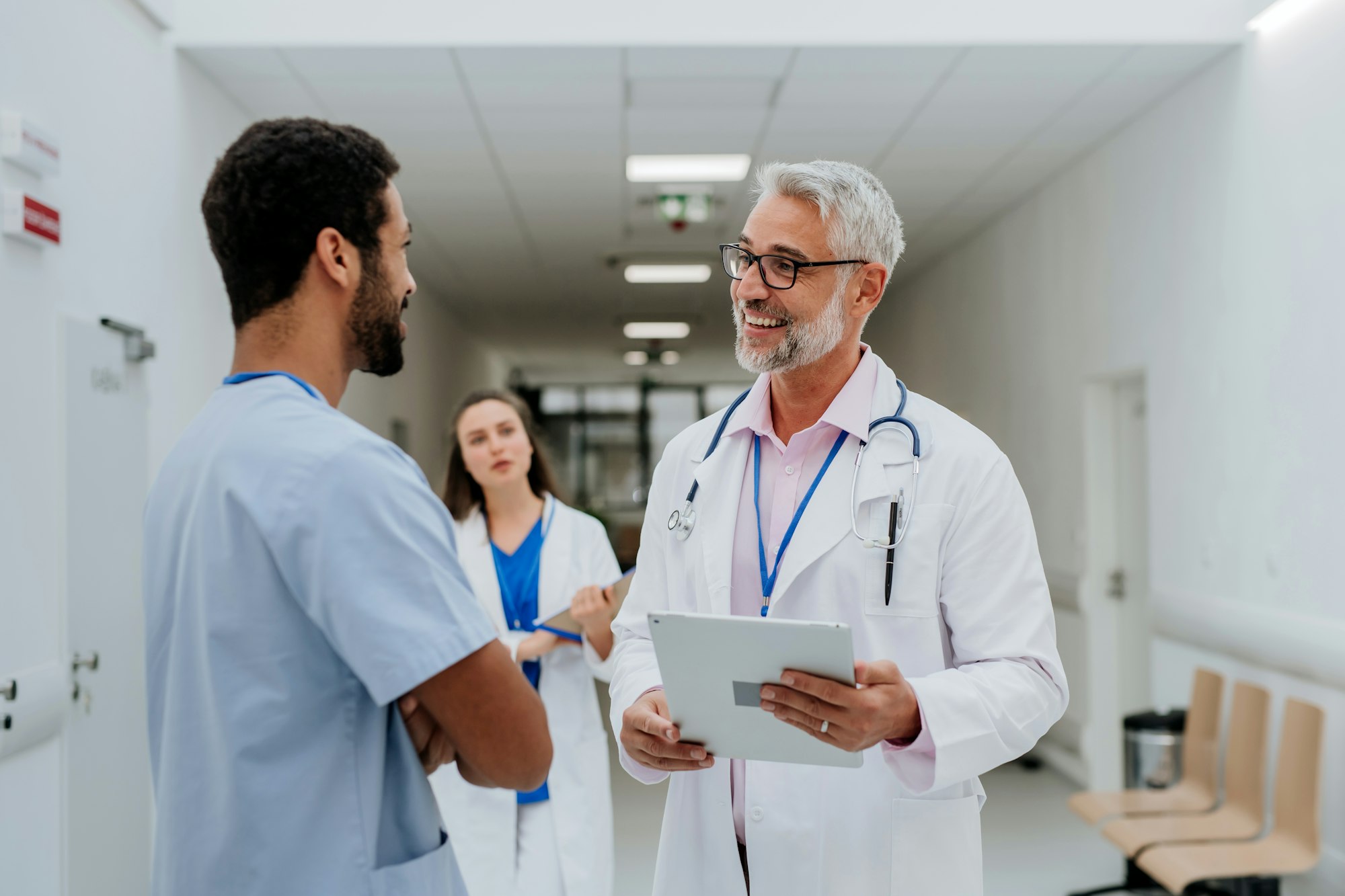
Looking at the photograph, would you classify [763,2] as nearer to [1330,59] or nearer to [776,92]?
[776,92]

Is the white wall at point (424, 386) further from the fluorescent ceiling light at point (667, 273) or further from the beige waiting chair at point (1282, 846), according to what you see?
the beige waiting chair at point (1282, 846)

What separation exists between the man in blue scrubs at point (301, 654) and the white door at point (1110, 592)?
4887 millimetres

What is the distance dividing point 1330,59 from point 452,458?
3.09m

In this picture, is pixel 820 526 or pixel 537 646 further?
pixel 537 646

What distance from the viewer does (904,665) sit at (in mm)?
1452

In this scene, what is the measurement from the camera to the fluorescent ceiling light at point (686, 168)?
5.44m

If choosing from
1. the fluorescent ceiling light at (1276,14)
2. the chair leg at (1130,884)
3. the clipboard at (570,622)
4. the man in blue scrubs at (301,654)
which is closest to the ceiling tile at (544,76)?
the clipboard at (570,622)

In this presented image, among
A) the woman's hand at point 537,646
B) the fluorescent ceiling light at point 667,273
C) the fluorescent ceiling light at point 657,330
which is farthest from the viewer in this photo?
the fluorescent ceiling light at point 657,330

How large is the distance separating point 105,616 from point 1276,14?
439cm

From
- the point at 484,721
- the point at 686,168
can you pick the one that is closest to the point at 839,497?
the point at 484,721

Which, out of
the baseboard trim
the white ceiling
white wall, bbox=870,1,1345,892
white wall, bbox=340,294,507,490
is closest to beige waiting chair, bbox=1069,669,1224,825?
white wall, bbox=870,1,1345,892

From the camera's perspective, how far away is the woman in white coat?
9.03 feet

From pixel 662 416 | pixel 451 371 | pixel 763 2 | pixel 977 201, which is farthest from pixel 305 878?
pixel 662 416

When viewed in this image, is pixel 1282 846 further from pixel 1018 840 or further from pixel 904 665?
pixel 904 665
